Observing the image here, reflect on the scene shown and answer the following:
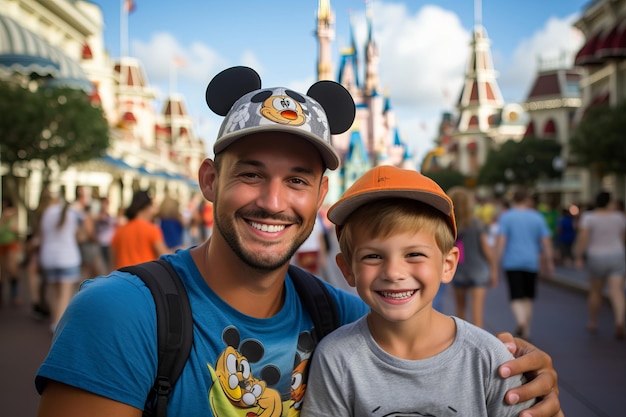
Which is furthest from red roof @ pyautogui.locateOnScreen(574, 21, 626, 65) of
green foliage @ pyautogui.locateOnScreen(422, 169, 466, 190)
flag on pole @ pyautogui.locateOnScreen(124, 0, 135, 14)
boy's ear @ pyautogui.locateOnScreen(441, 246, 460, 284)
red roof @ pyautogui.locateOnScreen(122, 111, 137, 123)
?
green foliage @ pyautogui.locateOnScreen(422, 169, 466, 190)

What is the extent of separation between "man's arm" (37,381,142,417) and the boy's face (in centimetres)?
75

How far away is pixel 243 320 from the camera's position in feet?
6.72

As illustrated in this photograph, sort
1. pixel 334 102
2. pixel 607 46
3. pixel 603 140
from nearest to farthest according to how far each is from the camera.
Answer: pixel 334 102 < pixel 603 140 < pixel 607 46

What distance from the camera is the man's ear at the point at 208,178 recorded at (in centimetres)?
231

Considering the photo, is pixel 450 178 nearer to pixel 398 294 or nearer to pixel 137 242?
pixel 137 242

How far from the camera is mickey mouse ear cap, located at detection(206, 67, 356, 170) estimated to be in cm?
203

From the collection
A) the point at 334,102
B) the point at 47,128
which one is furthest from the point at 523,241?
the point at 47,128

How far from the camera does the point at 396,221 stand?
79.3 inches

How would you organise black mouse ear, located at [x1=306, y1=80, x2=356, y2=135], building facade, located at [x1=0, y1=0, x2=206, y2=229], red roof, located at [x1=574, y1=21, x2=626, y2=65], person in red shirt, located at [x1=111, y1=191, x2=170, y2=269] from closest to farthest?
black mouse ear, located at [x1=306, y1=80, x2=356, y2=135]
person in red shirt, located at [x1=111, y1=191, x2=170, y2=269]
building facade, located at [x1=0, y1=0, x2=206, y2=229]
red roof, located at [x1=574, y1=21, x2=626, y2=65]

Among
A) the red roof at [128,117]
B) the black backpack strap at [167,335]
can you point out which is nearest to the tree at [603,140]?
the black backpack strap at [167,335]

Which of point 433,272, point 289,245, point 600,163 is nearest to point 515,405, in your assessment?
point 433,272

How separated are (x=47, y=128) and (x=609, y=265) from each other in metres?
18.9

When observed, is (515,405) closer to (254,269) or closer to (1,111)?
(254,269)

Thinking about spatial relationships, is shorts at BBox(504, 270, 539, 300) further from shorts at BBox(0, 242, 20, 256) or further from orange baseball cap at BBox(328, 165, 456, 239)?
shorts at BBox(0, 242, 20, 256)
